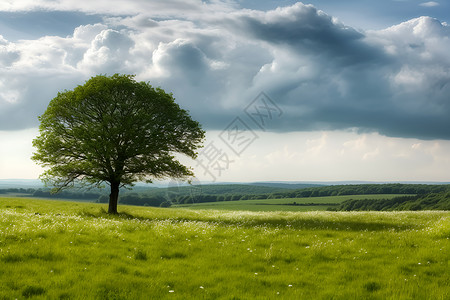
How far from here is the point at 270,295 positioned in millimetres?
8977

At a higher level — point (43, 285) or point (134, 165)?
point (134, 165)

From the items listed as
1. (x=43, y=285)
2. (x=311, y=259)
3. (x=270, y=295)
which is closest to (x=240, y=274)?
(x=270, y=295)

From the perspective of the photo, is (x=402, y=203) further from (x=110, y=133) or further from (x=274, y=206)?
(x=110, y=133)

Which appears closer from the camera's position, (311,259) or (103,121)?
(311,259)

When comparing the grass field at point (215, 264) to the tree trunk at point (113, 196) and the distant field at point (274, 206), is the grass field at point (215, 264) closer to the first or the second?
the tree trunk at point (113, 196)

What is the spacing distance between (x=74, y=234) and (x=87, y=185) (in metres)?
16.7

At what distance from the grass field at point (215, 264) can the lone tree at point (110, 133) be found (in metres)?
12.9

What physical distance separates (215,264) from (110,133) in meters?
20.9

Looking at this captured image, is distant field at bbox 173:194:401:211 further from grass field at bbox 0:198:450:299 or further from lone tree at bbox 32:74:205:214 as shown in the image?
grass field at bbox 0:198:450:299

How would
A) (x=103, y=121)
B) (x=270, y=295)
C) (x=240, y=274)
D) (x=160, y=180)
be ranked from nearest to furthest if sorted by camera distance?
(x=270, y=295) < (x=240, y=274) < (x=103, y=121) < (x=160, y=180)

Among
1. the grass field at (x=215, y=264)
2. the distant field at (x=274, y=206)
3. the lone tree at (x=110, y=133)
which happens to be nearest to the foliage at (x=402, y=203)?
the distant field at (x=274, y=206)

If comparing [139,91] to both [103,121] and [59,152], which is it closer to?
[103,121]

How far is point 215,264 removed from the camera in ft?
39.5

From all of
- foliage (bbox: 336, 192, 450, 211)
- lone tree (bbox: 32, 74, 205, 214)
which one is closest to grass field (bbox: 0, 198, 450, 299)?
lone tree (bbox: 32, 74, 205, 214)
